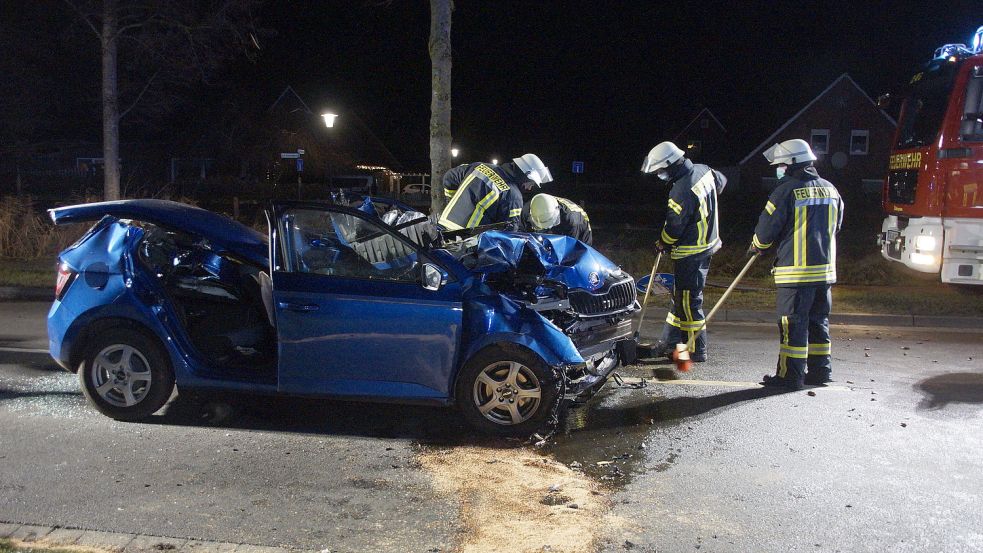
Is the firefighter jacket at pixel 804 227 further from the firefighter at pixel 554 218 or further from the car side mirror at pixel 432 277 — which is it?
the car side mirror at pixel 432 277

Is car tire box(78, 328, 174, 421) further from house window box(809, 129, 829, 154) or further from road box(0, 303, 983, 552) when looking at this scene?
house window box(809, 129, 829, 154)

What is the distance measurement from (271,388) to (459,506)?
1.80 metres

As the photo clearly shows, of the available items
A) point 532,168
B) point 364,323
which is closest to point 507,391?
point 364,323

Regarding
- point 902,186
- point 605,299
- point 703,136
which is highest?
point 703,136

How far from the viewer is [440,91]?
36.2ft

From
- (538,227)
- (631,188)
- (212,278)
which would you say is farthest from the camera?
(631,188)

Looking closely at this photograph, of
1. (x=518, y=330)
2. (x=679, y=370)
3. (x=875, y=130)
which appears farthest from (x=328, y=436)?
(x=875, y=130)

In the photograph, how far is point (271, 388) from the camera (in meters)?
5.51

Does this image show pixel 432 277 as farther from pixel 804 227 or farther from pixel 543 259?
pixel 804 227

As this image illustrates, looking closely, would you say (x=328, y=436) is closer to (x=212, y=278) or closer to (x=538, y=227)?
(x=212, y=278)

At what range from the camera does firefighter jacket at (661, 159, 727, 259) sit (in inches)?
294

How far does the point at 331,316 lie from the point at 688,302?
12.0 feet

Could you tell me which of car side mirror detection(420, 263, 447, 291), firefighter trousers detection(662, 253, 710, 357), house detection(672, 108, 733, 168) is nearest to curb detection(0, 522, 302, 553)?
car side mirror detection(420, 263, 447, 291)

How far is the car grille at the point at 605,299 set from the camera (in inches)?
231
